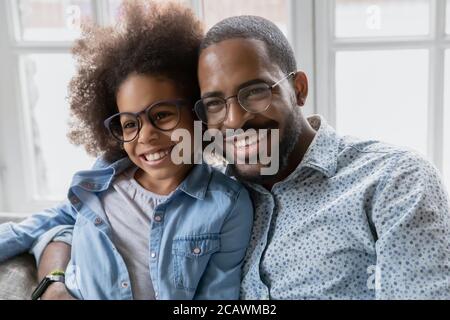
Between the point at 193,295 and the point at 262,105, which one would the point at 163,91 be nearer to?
the point at 262,105

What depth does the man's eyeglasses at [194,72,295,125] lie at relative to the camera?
117 cm

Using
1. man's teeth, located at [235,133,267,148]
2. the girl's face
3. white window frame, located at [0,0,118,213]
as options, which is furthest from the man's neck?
white window frame, located at [0,0,118,213]

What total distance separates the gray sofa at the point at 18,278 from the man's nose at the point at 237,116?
0.58m

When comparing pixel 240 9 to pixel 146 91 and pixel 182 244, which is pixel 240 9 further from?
pixel 182 244

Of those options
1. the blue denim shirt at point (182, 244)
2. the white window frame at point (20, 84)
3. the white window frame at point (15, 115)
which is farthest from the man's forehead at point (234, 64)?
the white window frame at point (15, 115)

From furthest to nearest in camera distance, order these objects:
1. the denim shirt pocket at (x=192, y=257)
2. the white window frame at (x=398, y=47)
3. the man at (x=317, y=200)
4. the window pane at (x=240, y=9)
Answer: the window pane at (x=240, y=9) → the white window frame at (x=398, y=47) → the denim shirt pocket at (x=192, y=257) → the man at (x=317, y=200)

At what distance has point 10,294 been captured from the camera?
127 centimetres

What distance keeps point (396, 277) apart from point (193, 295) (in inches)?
15.5

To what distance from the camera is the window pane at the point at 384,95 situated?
191 cm

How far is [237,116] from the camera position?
1.17 metres

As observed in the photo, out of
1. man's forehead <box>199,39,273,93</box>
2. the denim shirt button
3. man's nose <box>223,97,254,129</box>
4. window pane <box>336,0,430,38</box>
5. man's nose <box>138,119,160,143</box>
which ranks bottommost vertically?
the denim shirt button

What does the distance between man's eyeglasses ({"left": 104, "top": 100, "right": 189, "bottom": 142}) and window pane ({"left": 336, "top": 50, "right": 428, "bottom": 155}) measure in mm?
843

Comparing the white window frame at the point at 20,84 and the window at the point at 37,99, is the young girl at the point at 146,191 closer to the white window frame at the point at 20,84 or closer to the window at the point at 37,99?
the white window frame at the point at 20,84

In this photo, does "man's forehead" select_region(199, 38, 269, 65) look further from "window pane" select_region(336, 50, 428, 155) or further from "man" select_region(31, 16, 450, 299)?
"window pane" select_region(336, 50, 428, 155)
